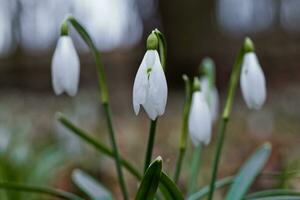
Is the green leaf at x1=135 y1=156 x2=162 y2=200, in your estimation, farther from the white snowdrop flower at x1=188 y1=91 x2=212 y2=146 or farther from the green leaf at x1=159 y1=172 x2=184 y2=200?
the white snowdrop flower at x1=188 y1=91 x2=212 y2=146

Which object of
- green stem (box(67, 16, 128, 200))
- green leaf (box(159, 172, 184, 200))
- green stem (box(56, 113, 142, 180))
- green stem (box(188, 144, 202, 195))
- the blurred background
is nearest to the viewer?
green leaf (box(159, 172, 184, 200))

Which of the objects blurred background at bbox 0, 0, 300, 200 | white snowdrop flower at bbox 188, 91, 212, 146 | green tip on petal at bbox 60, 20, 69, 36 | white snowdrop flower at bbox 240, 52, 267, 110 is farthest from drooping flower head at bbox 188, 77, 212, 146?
blurred background at bbox 0, 0, 300, 200

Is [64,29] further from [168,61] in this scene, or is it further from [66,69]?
[168,61]

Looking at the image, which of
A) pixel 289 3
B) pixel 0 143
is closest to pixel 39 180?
pixel 0 143

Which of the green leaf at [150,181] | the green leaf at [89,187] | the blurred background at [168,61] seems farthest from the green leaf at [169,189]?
the blurred background at [168,61]

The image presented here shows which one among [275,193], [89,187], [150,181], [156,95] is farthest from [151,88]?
[89,187]

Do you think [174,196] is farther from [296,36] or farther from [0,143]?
[296,36]
